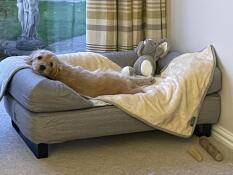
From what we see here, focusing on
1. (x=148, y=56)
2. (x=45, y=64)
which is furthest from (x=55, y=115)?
(x=148, y=56)

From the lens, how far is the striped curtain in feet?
12.0

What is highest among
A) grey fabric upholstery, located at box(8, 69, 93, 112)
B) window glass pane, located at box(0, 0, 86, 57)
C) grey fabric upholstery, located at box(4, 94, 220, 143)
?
window glass pane, located at box(0, 0, 86, 57)

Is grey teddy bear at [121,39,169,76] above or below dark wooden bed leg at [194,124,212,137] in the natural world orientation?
above

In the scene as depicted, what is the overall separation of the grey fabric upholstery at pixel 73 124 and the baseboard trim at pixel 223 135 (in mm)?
548

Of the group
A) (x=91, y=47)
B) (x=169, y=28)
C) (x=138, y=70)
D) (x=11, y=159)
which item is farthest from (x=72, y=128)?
(x=169, y=28)

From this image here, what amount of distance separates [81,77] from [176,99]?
63 centimetres

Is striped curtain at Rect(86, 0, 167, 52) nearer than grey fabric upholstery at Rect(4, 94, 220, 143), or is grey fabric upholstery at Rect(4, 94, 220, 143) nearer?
grey fabric upholstery at Rect(4, 94, 220, 143)

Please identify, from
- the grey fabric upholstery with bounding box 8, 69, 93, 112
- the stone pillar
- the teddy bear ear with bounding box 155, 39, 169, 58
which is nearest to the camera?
the grey fabric upholstery with bounding box 8, 69, 93, 112

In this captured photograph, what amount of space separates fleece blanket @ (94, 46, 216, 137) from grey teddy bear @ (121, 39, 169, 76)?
1.09 ft

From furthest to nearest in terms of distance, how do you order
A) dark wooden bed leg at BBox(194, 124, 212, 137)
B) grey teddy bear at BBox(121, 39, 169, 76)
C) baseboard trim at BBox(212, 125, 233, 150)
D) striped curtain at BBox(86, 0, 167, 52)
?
striped curtain at BBox(86, 0, 167, 52) < grey teddy bear at BBox(121, 39, 169, 76) < dark wooden bed leg at BBox(194, 124, 212, 137) < baseboard trim at BBox(212, 125, 233, 150)

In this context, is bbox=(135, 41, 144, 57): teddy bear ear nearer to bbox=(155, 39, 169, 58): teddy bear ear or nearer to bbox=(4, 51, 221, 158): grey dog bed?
bbox=(155, 39, 169, 58): teddy bear ear

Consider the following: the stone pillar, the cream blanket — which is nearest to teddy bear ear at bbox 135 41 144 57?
the cream blanket

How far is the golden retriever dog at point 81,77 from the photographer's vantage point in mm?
2812

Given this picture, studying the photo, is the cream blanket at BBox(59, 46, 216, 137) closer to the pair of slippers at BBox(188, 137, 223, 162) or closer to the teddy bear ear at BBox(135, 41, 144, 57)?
the pair of slippers at BBox(188, 137, 223, 162)
